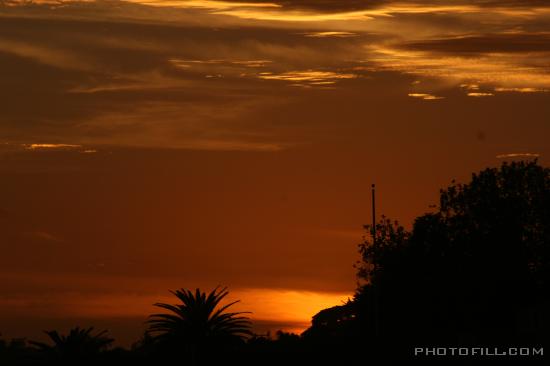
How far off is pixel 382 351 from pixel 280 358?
376 inches

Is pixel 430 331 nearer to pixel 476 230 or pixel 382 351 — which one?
pixel 476 230

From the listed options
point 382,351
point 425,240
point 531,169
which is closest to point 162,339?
point 382,351

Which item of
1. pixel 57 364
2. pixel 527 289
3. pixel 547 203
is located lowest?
pixel 57 364

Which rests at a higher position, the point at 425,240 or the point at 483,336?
the point at 425,240

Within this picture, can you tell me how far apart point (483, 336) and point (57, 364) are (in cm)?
3584

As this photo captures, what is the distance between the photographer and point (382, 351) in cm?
10769

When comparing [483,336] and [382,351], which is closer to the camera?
[382,351]

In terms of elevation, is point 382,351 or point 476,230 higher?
point 476,230

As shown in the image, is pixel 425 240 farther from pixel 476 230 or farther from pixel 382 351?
pixel 382 351

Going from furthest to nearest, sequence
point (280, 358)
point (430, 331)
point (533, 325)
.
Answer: point (430, 331), point (280, 358), point (533, 325)

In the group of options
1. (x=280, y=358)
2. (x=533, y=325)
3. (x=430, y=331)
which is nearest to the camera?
(x=533, y=325)

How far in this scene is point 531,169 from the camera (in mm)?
138375

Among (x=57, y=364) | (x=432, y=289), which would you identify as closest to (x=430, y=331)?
(x=432, y=289)

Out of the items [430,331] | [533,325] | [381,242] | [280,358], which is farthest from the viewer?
[381,242]
